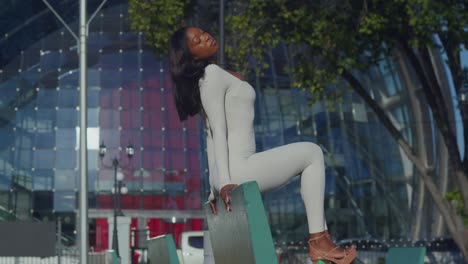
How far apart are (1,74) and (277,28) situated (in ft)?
135

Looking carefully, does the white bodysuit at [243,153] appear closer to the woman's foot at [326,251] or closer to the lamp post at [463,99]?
the woman's foot at [326,251]

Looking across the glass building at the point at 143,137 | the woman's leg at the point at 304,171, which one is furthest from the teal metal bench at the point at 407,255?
the glass building at the point at 143,137

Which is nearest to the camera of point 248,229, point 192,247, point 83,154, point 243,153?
point 248,229

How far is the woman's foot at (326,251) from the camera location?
464 cm

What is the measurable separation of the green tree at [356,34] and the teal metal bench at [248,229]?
13.9 meters

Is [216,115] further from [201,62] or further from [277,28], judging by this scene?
[277,28]

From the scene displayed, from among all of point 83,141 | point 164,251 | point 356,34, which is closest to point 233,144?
point 164,251

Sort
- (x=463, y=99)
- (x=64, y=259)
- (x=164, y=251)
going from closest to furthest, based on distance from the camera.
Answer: (x=164, y=251) < (x=463, y=99) < (x=64, y=259)

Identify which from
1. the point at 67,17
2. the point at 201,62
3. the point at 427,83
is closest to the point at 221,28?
the point at 427,83

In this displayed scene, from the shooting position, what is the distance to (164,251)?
6922 mm

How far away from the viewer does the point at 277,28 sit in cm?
1973

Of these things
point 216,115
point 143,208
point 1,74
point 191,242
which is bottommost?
point 216,115

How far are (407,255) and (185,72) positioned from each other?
1.32m

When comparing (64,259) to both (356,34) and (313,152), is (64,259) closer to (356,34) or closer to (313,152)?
(356,34)
